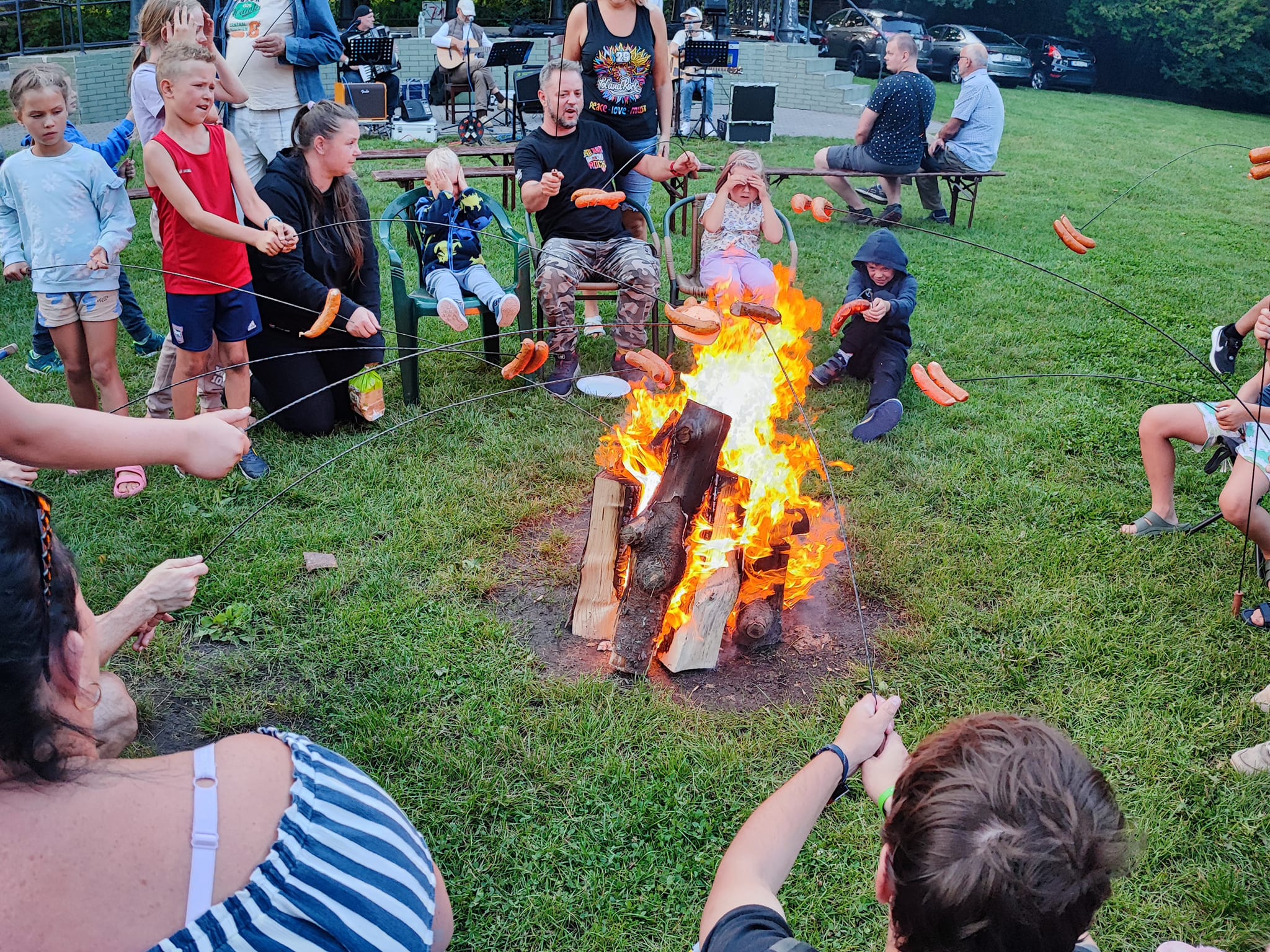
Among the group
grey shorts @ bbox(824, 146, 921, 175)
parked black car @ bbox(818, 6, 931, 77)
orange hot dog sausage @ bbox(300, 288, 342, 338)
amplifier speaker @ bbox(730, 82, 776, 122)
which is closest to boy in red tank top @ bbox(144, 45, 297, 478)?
orange hot dog sausage @ bbox(300, 288, 342, 338)

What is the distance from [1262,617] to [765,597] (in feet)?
6.67

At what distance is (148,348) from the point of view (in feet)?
19.3

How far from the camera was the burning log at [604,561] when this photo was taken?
3.65 meters

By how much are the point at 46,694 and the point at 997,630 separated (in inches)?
132

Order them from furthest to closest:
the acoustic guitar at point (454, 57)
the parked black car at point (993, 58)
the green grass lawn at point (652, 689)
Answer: the parked black car at point (993, 58) < the acoustic guitar at point (454, 57) < the green grass lawn at point (652, 689)

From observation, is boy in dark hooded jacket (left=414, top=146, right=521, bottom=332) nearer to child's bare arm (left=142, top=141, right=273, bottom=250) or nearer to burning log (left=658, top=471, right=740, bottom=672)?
child's bare arm (left=142, top=141, right=273, bottom=250)

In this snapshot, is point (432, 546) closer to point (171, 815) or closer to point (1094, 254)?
point (171, 815)

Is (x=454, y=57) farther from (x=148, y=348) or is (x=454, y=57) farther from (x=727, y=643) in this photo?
(x=727, y=643)

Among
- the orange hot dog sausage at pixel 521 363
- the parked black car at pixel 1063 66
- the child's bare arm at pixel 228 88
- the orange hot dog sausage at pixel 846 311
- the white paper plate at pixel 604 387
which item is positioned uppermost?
the parked black car at pixel 1063 66

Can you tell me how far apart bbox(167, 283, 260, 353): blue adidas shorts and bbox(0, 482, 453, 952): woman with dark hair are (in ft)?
10.5

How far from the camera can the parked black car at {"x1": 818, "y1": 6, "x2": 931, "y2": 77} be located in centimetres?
2155

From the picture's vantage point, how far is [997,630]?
373 cm

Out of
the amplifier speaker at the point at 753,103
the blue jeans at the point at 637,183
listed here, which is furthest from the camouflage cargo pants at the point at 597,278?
the amplifier speaker at the point at 753,103

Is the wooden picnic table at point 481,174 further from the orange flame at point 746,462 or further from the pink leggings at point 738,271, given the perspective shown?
the orange flame at point 746,462
